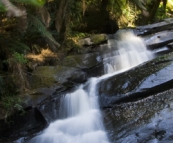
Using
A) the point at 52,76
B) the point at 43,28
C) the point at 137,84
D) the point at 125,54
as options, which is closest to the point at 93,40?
the point at 125,54

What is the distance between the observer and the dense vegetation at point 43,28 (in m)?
4.84

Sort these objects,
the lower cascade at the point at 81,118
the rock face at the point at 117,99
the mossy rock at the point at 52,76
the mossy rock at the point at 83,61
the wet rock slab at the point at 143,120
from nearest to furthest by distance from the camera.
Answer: the wet rock slab at the point at 143,120
the rock face at the point at 117,99
the lower cascade at the point at 81,118
the mossy rock at the point at 52,76
the mossy rock at the point at 83,61

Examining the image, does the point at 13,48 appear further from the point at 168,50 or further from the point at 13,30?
the point at 168,50

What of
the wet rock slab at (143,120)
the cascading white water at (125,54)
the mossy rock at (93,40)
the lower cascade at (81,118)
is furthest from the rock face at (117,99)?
the mossy rock at (93,40)

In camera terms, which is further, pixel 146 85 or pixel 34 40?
pixel 34 40

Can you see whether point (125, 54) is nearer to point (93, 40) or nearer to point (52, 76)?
point (93, 40)

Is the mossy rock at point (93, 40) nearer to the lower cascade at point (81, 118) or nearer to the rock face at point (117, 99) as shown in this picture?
the lower cascade at point (81, 118)

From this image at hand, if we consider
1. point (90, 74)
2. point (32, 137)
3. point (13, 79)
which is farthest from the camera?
point (90, 74)

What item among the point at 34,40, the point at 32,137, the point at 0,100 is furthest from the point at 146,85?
the point at 34,40

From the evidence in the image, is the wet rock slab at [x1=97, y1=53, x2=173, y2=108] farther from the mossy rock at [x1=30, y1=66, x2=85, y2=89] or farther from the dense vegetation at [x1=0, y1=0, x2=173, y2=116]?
the dense vegetation at [x1=0, y1=0, x2=173, y2=116]

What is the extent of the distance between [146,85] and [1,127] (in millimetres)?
2628

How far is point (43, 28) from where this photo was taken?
16.8 feet

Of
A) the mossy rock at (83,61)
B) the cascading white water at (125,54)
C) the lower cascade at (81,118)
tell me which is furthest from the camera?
the cascading white water at (125,54)

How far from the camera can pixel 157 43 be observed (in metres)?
7.23
